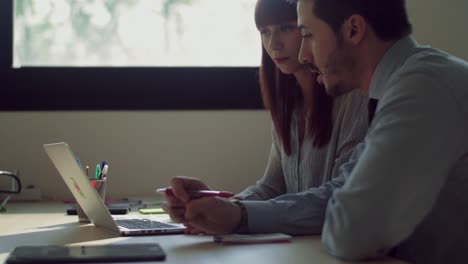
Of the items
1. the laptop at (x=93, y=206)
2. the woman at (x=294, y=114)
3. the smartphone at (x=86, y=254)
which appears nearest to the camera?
the smartphone at (x=86, y=254)

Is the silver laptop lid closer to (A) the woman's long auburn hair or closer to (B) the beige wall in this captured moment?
(A) the woman's long auburn hair

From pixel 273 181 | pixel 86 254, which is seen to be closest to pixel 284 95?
pixel 273 181

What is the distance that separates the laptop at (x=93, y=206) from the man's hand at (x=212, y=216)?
111 millimetres

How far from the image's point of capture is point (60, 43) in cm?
261

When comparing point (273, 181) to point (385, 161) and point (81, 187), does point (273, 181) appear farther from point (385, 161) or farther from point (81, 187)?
point (385, 161)

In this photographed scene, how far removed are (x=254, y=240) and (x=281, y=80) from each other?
89 centimetres

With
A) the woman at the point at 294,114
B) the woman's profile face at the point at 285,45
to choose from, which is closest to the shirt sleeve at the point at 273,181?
the woman at the point at 294,114

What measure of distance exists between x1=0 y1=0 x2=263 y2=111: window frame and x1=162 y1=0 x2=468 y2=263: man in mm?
1005

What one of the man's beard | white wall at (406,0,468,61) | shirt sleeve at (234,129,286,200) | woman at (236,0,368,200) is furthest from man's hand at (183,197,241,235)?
white wall at (406,0,468,61)

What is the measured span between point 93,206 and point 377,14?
760 mm

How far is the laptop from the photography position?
4.78ft

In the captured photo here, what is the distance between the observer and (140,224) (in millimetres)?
1564

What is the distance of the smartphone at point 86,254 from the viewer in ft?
3.48

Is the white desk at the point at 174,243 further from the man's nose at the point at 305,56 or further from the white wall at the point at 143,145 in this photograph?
the white wall at the point at 143,145
